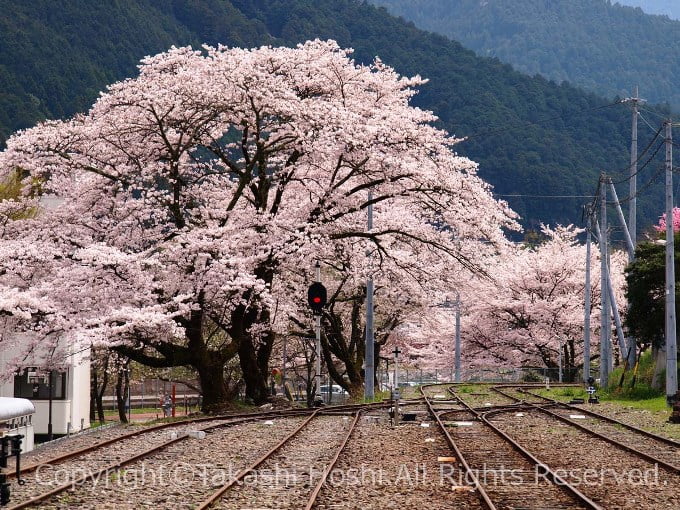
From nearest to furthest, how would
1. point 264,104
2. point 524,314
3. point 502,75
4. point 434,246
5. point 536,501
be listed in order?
point 536,501
point 264,104
point 434,246
point 524,314
point 502,75

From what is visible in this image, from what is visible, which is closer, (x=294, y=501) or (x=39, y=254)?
(x=294, y=501)

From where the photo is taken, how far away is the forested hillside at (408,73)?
130 meters

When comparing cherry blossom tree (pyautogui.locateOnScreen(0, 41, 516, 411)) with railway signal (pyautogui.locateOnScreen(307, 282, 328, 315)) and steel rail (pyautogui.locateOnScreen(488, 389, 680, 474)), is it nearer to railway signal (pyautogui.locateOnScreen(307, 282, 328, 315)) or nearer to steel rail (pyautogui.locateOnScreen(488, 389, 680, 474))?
railway signal (pyautogui.locateOnScreen(307, 282, 328, 315))

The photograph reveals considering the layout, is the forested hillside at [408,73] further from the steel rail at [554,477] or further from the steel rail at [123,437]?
the steel rail at [554,477]

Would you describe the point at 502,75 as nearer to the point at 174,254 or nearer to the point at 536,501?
the point at 174,254

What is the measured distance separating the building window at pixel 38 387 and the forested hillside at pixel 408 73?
83.0m

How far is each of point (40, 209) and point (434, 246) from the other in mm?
13026

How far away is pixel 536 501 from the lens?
35.9ft

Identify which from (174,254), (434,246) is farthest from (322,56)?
(174,254)

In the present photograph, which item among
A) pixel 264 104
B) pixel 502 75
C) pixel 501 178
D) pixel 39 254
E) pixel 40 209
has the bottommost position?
pixel 39 254

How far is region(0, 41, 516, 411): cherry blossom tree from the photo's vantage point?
25188 millimetres

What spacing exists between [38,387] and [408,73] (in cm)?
15158

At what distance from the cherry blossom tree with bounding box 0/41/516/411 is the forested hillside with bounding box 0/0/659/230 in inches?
3241

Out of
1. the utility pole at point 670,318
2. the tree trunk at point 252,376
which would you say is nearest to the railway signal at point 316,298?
the tree trunk at point 252,376
